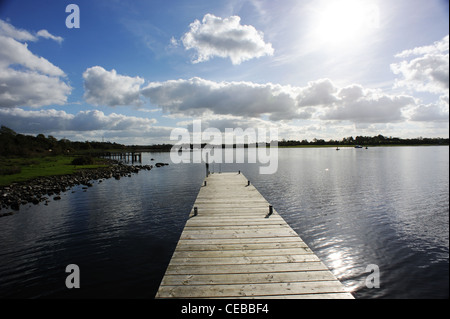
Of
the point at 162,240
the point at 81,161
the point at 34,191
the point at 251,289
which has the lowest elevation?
the point at 162,240

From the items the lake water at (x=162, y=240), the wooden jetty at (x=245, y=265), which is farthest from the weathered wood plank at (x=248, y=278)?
the lake water at (x=162, y=240)

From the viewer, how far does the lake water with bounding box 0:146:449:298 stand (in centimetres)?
855

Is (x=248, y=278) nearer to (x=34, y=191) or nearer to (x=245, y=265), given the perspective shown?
(x=245, y=265)

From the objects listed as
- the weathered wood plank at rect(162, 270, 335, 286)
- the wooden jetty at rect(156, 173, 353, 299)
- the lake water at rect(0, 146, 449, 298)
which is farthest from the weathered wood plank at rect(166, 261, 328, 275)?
the lake water at rect(0, 146, 449, 298)

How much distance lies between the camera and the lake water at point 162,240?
855 centimetres

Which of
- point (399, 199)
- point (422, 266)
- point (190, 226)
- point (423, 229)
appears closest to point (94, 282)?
point (190, 226)

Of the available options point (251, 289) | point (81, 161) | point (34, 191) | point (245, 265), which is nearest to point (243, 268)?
point (245, 265)

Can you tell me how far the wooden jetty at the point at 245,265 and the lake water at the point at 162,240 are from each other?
2.66 metres

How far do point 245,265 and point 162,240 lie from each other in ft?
24.4

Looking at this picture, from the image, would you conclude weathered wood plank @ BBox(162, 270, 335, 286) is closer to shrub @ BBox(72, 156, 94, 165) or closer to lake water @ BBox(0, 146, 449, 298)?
lake water @ BBox(0, 146, 449, 298)

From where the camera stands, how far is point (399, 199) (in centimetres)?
2088

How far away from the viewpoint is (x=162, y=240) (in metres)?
12.4

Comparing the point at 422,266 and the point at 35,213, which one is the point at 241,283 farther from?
the point at 35,213

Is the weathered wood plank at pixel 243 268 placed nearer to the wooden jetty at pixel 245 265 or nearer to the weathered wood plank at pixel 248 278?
the wooden jetty at pixel 245 265
